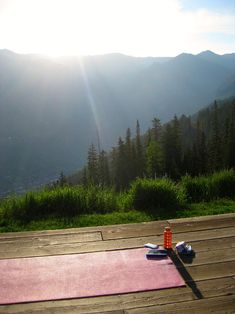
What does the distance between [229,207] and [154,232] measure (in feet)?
8.66

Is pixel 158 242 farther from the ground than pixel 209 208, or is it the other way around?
pixel 158 242

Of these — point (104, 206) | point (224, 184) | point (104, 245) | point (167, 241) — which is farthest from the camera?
point (224, 184)

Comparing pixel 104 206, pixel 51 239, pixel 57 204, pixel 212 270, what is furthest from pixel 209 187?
pixel 212 270

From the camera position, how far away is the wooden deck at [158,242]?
3.55m

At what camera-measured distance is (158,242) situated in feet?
16.8

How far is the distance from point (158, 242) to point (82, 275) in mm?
1310

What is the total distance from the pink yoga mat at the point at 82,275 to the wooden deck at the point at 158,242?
0.12 m

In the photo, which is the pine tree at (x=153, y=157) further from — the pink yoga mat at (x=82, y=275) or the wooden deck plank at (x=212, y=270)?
the wooden deck plank at (x=212, y=270)

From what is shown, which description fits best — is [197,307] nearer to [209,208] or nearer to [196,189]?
[209,208]

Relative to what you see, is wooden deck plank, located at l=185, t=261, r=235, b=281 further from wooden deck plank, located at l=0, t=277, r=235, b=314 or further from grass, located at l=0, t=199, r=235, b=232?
grass, located at l=0, t=199, r=235, b=232

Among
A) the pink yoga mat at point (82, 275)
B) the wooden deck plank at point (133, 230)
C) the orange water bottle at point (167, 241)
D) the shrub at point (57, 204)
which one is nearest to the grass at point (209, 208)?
the wooden deck plank at point (133, 230)

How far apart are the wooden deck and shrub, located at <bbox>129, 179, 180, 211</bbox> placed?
62.3 inches

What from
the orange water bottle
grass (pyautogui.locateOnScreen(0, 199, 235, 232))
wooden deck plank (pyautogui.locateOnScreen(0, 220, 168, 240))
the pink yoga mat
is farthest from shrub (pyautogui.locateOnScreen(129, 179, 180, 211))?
the pink yoga mat

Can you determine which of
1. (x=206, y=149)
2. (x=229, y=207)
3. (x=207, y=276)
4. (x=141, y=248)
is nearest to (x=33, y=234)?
(x=141, y=248)
